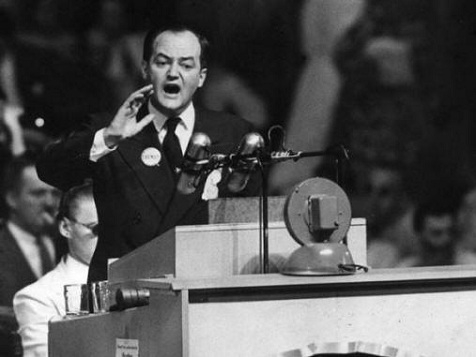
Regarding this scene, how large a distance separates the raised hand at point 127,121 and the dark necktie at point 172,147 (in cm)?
9

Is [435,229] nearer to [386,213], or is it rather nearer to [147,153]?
[386,213]

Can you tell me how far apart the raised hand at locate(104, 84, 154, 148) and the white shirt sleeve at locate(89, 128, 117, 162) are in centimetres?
2

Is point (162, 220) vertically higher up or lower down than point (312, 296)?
higher up

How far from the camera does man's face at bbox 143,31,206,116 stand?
13.3 feet

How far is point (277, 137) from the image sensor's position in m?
4.23

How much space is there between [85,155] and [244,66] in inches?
29.3

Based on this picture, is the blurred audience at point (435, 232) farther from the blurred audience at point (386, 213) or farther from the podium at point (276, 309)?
the podium at point (276, 309)

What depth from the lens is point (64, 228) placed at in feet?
12.9

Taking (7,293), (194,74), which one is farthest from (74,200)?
(194,74)

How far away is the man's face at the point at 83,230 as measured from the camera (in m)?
3.95

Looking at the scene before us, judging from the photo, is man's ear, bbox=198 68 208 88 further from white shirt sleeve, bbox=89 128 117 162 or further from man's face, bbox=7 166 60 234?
man's face, bbox=7 166 60 234

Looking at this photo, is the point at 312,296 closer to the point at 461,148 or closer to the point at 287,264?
the point at 287,264

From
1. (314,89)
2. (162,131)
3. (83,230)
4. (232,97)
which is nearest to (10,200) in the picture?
(83,230)

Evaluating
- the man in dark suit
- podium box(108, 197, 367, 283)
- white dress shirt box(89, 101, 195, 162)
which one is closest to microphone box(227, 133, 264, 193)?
podium box(108, 197, 367, 283)
